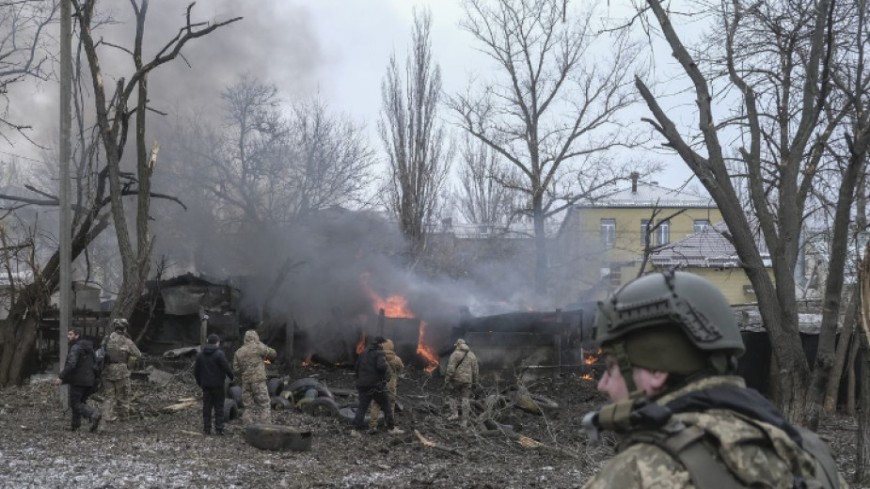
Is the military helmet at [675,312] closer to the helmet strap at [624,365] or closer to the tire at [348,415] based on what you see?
the helmet strap at [624,365]

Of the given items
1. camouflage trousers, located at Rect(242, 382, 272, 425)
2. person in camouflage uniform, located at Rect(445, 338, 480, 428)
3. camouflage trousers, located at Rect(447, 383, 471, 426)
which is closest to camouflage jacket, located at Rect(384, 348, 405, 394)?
camouflage trousers, located at Rect(447, 383, 471, 426)

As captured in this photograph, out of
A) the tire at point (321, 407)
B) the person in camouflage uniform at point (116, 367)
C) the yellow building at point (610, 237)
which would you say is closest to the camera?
the person in camouflage uniform at point (116, 367)

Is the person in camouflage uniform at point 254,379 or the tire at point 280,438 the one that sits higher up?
the person in camouflage uniform at point 254,379

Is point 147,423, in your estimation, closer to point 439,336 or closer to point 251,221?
point 439,336

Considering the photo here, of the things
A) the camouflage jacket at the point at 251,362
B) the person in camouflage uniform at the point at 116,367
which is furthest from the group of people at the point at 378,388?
the person in camouflage uniform at the point at 116,367

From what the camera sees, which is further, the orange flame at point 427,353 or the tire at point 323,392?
the orange flame at point 427,353

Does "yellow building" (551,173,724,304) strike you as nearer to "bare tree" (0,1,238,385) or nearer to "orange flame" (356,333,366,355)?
"orange flame" (356,333,366,355)

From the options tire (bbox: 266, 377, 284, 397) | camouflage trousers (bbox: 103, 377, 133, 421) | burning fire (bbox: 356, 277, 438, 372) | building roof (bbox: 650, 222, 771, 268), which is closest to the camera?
camouflage trousers (bbox: 103, 377, 133, 421)

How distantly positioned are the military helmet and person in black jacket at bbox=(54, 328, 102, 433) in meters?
11.8

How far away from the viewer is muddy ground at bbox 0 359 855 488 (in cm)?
938

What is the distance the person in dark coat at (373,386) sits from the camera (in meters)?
14.0

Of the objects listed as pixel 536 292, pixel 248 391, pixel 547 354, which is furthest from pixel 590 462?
pixel 536 292

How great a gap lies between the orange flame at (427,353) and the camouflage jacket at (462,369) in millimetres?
6839

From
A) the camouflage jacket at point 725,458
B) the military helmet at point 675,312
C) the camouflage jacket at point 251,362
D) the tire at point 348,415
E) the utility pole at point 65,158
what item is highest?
the utility pole at point 65,158
